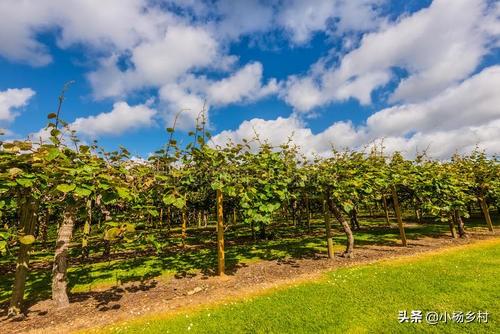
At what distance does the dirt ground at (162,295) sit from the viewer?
8.92 m

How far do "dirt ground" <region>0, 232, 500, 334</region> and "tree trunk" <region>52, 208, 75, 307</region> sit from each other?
0.41 meters

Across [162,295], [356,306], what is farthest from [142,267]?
[356,306]

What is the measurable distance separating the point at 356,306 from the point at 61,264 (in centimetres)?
1025

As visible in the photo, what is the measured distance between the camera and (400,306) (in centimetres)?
866

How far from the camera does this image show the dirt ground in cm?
892

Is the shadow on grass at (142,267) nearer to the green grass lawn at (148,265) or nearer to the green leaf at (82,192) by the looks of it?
the green grass lawn at (148,265)

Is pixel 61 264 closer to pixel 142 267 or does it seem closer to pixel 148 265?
pixel 142 267

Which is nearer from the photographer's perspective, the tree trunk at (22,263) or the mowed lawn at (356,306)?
the mowed lawn at (356,306)

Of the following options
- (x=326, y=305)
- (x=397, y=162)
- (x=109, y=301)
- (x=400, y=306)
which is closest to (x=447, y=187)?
(x=397, y=162)

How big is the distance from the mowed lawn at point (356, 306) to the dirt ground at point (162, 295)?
36.5 inches

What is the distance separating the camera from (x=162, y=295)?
438 inches

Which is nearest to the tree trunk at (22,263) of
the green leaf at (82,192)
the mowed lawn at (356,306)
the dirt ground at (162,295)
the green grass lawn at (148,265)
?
the dirt ground at (162,295)

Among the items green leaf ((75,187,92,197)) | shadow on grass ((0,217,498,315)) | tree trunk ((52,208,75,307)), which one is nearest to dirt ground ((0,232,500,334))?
shadow on grass ((0,217,498,315))

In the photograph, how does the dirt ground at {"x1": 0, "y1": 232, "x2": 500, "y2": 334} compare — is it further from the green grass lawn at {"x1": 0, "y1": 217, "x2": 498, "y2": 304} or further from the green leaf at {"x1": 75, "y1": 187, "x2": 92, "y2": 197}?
the green leaf at {"x1": 75, "y1": 187, "x2": 92, "y2": 197}
